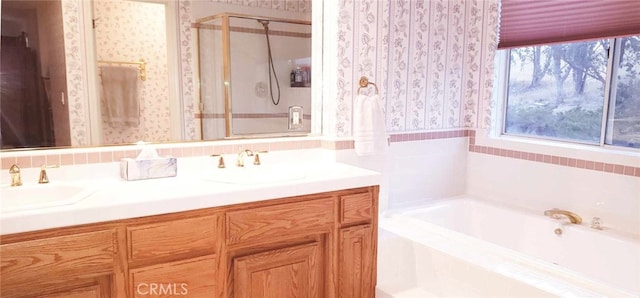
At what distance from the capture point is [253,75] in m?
2.15

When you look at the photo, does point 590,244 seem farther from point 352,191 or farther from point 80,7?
point 80,7

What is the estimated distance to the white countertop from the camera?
124 cm

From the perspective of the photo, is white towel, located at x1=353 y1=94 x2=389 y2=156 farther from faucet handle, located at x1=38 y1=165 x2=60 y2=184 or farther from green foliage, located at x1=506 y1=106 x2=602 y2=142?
faucet handle, located at x1=38 y1=165 x2=60 y2=184

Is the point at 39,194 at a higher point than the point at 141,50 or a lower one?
lower

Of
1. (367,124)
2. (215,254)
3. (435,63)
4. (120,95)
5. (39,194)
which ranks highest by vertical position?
(435,63)

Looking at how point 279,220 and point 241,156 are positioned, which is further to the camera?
point 241,156

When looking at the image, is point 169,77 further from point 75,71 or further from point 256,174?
point 256,174

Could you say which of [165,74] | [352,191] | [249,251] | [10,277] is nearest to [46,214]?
[10,277]

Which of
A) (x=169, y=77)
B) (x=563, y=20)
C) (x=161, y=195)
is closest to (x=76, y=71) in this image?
→ (x=169, y=77)

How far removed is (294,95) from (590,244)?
179 cm

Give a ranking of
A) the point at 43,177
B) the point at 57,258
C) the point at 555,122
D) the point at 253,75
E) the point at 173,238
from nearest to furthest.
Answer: the point at 57,258 → the point at 173,238 → the point at 43,177 → the point at 253,75 → the point at 555,122

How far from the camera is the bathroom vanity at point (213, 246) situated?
127 cm

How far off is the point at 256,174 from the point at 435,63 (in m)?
1.53

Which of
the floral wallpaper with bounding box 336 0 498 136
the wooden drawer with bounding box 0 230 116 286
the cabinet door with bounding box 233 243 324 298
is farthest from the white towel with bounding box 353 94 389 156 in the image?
the wooden drawer with bounding box 0 230 116 286
